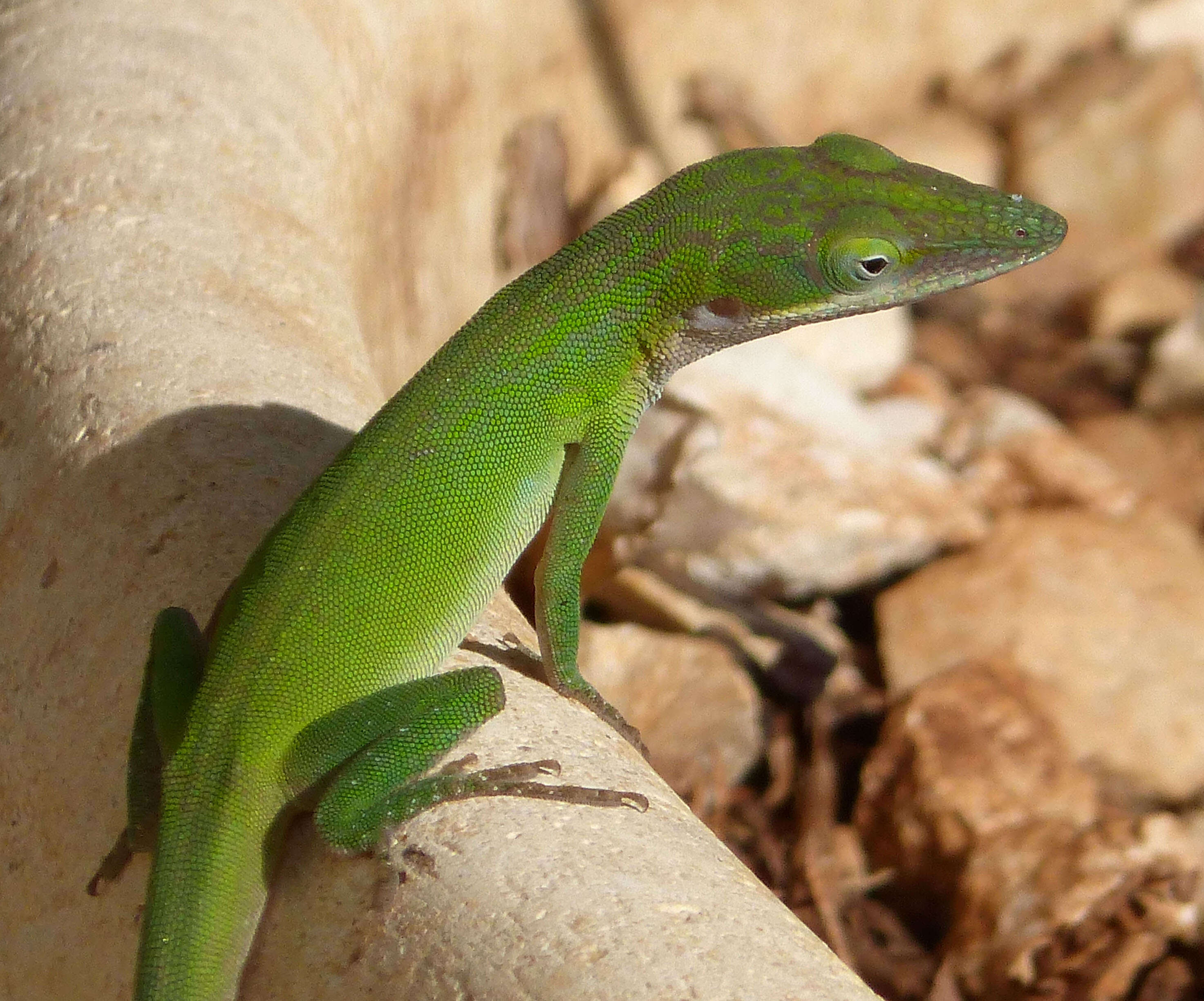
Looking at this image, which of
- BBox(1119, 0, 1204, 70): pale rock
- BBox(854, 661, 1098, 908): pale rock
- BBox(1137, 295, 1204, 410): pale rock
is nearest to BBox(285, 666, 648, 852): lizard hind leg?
BBox(854, 661, 1098, 908): pale rock

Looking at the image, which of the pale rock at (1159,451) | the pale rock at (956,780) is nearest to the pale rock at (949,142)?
the pale rock at (1159,451)

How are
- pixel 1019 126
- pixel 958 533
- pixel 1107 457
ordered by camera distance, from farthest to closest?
pixel 1019 126 → pixel 1107 457 → pixel 958 533

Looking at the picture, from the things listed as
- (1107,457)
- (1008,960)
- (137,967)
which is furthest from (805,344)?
(137,967)

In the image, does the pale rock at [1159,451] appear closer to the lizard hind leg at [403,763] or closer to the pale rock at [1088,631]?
the pale rock at [1088,631]

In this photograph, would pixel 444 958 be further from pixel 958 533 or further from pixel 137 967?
pixel 958 533

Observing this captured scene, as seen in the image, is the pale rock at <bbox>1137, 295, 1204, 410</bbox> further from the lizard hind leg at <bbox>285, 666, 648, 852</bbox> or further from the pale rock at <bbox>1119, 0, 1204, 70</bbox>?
the lizard hind leg at <bbox>285, 666, 648, 852</bbox>
